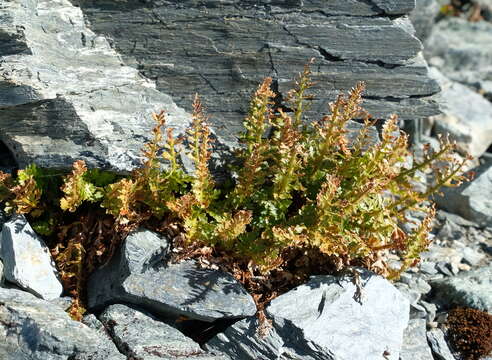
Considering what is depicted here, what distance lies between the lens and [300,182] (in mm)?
5816

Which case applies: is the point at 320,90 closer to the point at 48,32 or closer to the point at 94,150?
the point at 94,150

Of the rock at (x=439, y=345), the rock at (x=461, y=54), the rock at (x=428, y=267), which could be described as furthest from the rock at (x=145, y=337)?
the rock at (x=461, y=54)

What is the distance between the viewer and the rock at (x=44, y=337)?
15.4 ft

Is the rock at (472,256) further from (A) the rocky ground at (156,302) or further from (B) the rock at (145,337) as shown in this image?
(B) the rock at (145,337)

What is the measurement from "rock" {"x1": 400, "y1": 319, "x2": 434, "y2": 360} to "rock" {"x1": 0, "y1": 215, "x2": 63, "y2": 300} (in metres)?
3.10

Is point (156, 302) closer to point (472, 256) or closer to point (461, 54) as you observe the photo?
point (472, 256)

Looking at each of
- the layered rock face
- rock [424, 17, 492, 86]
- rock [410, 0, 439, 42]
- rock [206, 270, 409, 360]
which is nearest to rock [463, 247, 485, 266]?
the layered rock face

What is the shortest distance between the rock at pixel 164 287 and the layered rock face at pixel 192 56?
0.95 m

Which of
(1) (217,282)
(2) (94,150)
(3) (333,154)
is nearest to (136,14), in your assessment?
(2) (94,150)

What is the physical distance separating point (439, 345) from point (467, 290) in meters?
0.76

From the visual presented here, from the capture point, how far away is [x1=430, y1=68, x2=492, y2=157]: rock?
949cm

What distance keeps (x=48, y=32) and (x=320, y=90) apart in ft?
8.85

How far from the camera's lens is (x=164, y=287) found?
5.31 m

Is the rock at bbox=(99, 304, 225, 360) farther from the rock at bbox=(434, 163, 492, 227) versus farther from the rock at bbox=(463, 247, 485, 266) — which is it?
Answer: the rock at bbox=(434, 163, 492, 227)
